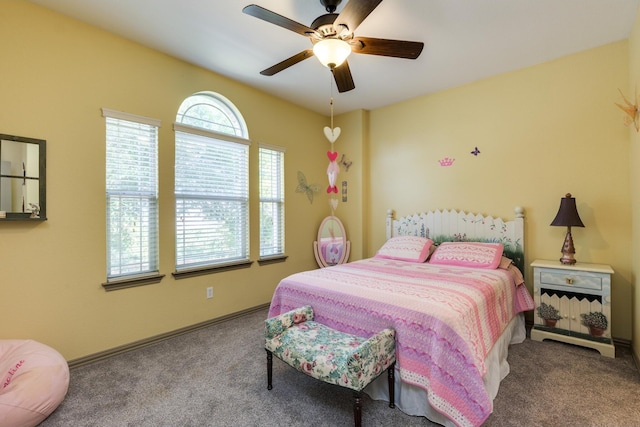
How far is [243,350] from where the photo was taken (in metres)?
2.66

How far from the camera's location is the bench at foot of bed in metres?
1.58

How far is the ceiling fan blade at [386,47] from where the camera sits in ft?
6.51

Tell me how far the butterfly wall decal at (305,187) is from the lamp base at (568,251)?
296 cm

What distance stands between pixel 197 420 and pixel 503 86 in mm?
4086

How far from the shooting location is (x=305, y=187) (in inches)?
170

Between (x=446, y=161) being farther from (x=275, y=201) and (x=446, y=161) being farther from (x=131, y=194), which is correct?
(x=131, y=194)

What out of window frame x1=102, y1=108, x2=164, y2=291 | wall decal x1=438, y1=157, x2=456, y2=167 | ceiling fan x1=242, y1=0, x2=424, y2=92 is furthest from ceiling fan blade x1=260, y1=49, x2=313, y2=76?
wall decal x1=438, y1=157, x2=456, y2=167

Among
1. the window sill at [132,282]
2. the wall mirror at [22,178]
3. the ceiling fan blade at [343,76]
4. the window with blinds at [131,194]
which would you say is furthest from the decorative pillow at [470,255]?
the wall mirror at [22,178]

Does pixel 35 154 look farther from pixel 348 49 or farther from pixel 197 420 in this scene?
pixel 348 49

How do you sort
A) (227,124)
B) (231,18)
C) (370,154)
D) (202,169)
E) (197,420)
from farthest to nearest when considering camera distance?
1. (370,154)
2. (227,124)
3. (202,169)
4. (231,18)
5. (197,420)

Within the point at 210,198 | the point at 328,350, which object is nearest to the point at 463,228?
the point at 328,350

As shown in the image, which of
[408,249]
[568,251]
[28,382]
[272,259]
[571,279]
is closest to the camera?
[28,382]

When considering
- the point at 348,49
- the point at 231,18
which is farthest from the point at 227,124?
the point at 348,49

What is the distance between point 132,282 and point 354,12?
9.04 feet
